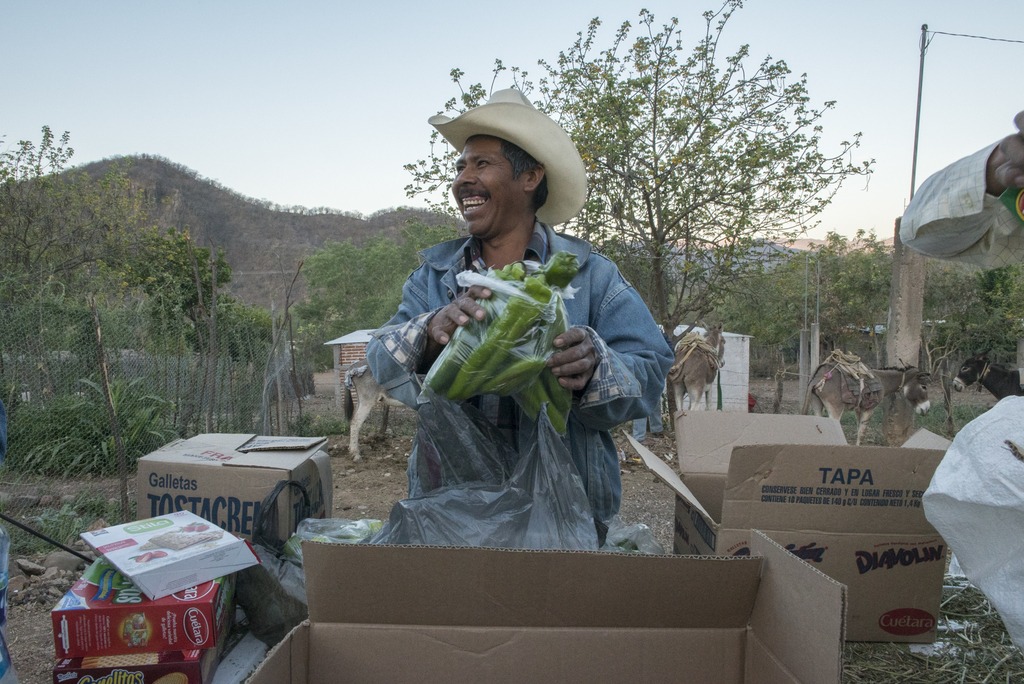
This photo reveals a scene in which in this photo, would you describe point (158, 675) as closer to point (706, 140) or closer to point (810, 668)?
point (810, 668)

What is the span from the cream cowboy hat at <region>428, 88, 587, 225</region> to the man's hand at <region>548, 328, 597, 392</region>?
0.65 metres

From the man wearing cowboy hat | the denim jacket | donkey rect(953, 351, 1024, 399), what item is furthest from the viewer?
donkey rect(953, 351, 1024, 399)

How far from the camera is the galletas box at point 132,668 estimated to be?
1756mm

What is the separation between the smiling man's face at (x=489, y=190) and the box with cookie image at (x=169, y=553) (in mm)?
1147

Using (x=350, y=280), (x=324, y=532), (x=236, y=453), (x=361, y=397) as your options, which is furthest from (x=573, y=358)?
(x=350, y=280)

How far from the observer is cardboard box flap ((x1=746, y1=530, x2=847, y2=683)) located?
967 millimetres

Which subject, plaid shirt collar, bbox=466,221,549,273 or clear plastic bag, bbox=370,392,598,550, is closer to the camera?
clear plastic bag, bbox=370,392,598,550

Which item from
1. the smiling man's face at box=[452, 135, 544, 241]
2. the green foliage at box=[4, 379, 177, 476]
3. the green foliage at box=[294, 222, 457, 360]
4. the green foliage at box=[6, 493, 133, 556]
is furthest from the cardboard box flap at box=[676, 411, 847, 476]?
the green foliage at box=[294, 222, 457, 360]

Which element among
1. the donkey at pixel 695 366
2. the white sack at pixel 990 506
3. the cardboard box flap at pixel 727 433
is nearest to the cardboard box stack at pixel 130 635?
the cardboard box flap at pixel 727 433

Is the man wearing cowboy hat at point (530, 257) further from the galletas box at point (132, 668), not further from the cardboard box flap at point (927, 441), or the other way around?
the cardboard box flap at point (927, 441)

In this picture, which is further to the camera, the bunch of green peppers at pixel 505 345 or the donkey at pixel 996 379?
the donkey at pixel 996 379

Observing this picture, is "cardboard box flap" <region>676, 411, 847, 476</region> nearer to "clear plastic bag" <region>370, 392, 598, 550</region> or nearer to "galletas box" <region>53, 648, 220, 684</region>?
"clear plastic bag" <region>370, 392, 598, 550</region>

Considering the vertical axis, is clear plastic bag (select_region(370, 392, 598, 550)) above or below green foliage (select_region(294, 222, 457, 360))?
below

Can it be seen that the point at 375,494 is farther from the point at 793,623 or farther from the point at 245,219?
the point at 245,219
